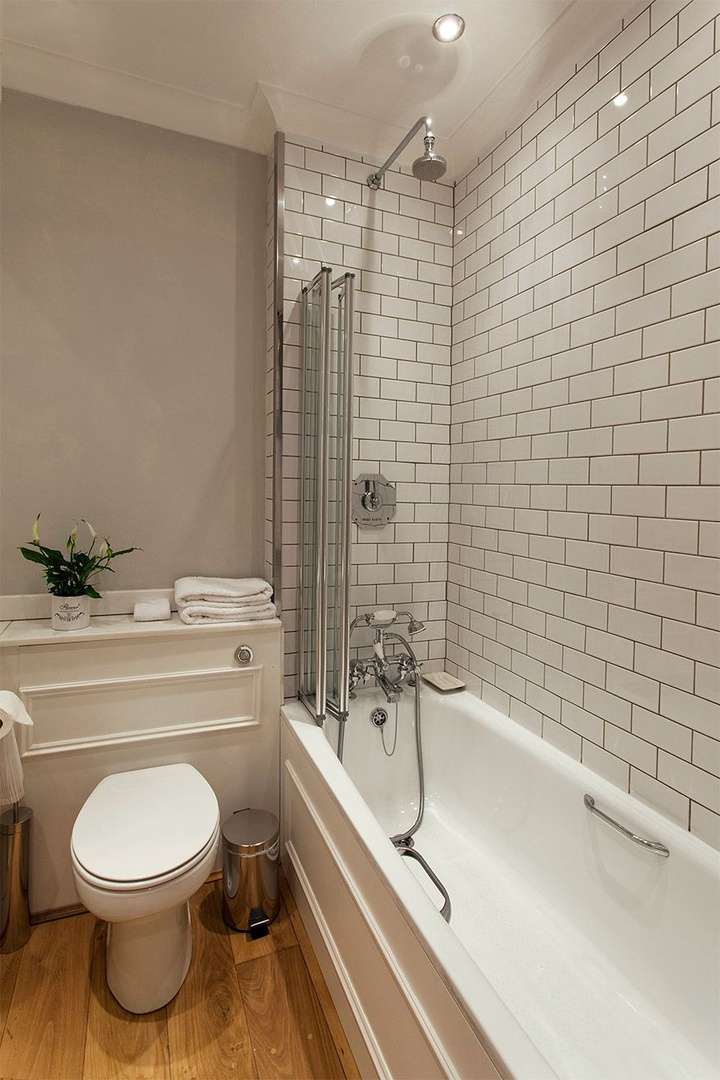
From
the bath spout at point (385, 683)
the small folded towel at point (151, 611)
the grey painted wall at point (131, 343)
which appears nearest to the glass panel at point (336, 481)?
the bath spout at point (385, 683)

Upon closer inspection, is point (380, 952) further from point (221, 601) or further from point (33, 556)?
point (33, 556)

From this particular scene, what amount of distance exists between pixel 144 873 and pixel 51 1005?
57 cm

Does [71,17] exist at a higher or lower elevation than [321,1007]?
higher

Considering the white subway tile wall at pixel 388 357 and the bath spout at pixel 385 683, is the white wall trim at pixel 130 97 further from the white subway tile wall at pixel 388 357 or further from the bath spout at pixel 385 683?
the bath spout at pixel 385 683

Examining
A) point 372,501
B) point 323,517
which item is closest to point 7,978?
point 323,517

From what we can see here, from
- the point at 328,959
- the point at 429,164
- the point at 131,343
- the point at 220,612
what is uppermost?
the point at 429,164

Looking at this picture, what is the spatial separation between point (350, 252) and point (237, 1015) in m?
2.53

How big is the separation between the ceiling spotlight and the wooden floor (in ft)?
9.09

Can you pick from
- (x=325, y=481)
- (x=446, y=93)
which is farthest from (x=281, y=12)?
(x=325, y=481)

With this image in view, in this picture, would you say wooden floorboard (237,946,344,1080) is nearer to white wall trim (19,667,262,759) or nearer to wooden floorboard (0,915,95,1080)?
wooden floorboard (0,915,95,1080)

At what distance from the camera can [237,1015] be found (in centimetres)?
149

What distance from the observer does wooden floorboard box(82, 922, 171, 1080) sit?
4.40 feet

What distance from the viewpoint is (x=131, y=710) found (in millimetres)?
1875

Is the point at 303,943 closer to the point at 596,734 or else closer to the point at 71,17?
the point at 596,734
